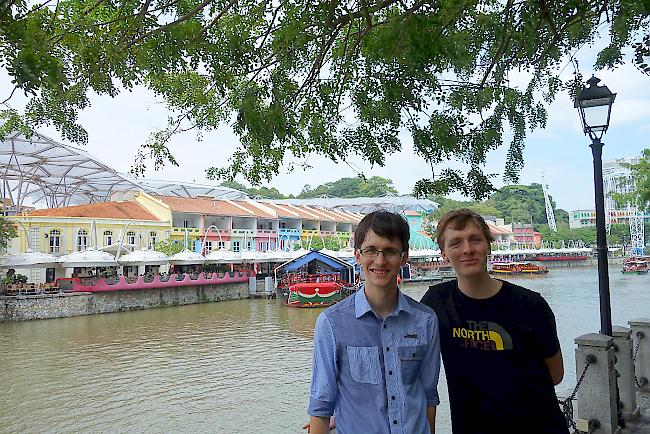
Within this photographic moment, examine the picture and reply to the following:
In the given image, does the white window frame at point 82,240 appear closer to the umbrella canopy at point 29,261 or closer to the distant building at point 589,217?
the umbrella canopy at point 29,261

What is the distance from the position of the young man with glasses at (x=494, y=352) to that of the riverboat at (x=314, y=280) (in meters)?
19.0

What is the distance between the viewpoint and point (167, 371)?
428 inches

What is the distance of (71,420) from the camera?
317 inches

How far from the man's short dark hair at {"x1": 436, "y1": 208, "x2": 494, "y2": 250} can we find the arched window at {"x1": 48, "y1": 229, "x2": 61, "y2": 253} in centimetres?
2517

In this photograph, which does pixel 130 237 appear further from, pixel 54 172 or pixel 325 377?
pixel 325 377

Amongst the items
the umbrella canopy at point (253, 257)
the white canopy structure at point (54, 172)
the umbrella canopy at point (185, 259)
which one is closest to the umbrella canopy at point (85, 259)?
the umbrella canopy at point (185, 259)

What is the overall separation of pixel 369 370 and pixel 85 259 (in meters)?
20.9

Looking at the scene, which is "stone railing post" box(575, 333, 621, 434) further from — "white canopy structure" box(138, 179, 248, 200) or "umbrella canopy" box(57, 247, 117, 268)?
"white canopy structure" box(138, 179, 248, 200)

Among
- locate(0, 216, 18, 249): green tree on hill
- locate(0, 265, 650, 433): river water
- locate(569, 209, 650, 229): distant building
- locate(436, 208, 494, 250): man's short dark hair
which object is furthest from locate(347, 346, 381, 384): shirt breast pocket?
locate(569, 209, 650, 229): distant building

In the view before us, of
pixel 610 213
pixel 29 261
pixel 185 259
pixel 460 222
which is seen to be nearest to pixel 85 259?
pixel 29 261

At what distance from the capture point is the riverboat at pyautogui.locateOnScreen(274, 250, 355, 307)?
21391 millimetres

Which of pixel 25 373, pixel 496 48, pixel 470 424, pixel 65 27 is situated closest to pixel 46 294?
pixel 25 373

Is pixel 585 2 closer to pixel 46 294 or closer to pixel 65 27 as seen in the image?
pixel 65 27

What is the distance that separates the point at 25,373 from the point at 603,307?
10.7m
